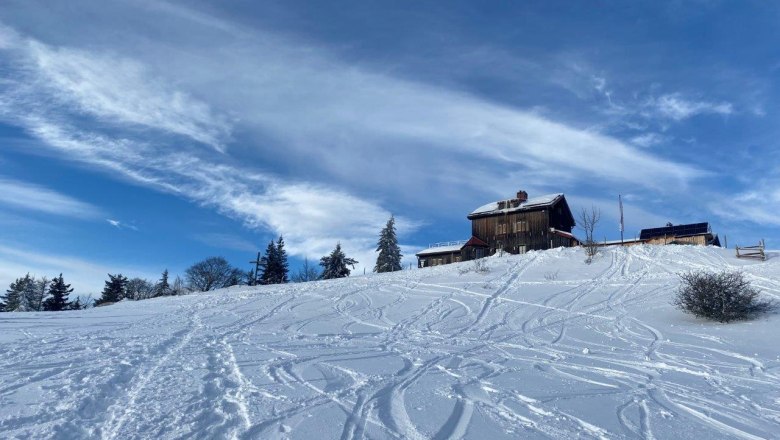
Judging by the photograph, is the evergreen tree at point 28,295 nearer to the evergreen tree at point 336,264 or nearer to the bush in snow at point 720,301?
the evergreen tree at point 336,264

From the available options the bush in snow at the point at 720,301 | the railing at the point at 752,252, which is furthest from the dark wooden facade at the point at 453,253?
the bush in snow at the point at 720,301

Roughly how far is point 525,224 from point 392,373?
1660 inches

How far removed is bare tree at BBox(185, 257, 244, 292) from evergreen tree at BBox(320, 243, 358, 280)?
1482cm

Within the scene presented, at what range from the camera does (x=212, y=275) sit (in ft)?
205

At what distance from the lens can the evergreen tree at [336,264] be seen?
178ft

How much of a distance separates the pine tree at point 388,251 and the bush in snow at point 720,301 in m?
37.7

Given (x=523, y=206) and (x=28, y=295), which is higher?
(x=523, y=206)

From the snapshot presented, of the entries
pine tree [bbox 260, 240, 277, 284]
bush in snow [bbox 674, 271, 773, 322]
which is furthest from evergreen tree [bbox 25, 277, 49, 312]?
bush in snow [bbox 674, 271, 773, 322]

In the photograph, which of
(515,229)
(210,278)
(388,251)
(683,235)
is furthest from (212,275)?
(683,235)

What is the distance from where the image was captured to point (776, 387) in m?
8.24

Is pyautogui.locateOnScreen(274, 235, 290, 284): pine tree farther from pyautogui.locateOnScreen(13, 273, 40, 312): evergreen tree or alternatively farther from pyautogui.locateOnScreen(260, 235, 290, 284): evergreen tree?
pyautogui.locateOnScreen(13, 273, 40, 312): evergreen tree

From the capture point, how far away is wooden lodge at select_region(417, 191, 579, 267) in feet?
153

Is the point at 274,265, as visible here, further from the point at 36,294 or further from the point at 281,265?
the point at 36,294

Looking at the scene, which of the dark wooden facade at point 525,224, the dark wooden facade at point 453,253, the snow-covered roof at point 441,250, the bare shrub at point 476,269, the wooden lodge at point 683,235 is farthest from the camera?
the snow-covered roof at point 441,250
